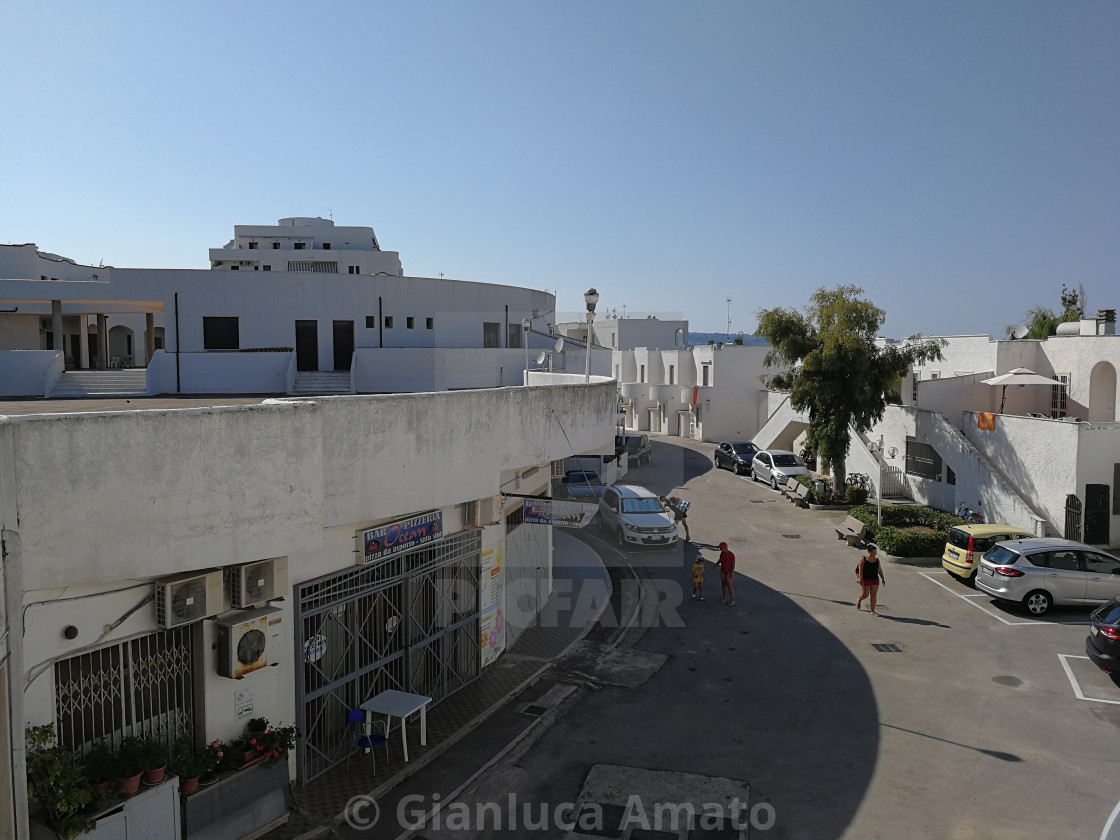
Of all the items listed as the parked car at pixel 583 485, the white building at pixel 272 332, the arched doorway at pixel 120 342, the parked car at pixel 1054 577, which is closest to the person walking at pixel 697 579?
the parked car at pixel 1054 577

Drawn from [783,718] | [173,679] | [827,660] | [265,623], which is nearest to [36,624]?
[173,679]

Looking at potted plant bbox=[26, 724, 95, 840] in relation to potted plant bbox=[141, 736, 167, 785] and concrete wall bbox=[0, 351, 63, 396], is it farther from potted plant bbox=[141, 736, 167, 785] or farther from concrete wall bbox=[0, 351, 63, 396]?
concrete wall bbox=[0, 351, 63, 396]

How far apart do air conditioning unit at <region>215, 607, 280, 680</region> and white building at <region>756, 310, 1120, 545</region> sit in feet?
62.8

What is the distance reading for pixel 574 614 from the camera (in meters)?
15.6

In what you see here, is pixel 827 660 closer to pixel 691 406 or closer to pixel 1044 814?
pixel 1044 814

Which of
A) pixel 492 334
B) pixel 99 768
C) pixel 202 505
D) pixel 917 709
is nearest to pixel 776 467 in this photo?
pixel 492 334

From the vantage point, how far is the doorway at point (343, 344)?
25031mm

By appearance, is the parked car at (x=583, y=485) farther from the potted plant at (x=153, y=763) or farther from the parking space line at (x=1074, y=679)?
the potted plant at (x=153, y=763)

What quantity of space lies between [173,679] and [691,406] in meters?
43.6

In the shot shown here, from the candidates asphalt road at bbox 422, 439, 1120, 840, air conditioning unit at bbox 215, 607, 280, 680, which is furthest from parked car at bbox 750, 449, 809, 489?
air conditioning unit at bbox 215, 607, 280, 680

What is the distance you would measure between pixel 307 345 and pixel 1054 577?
20.7 metres

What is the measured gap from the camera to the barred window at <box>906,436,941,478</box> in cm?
2584

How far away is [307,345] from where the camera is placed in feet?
81.4

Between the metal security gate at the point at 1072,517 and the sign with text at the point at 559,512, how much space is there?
14032 millimetres
